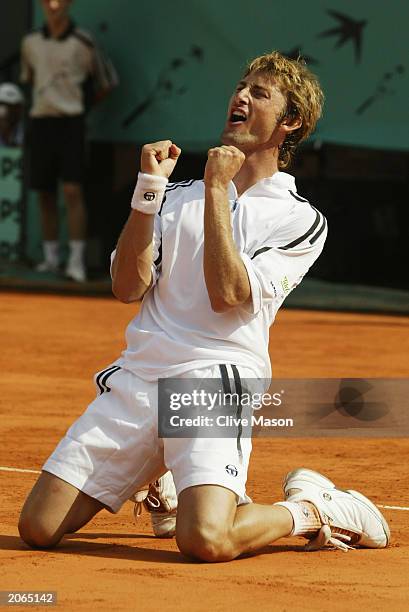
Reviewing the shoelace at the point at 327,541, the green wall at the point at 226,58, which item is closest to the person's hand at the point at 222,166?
the shoelace at the point at 327,541

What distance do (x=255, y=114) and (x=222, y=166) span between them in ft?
1.48

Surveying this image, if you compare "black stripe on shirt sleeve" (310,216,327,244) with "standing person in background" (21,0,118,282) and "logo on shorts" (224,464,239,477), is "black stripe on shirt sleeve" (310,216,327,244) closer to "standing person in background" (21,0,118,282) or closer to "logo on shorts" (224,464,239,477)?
"logo on shorts" (224,464,239,477)

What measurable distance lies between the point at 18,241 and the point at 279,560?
11382 mm

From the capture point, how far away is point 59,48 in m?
15.2

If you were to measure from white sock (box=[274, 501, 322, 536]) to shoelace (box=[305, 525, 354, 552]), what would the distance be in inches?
1.1

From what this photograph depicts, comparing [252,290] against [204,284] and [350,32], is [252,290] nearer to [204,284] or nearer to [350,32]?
[204,284]

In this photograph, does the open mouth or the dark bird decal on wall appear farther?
the dark bird decal on wall

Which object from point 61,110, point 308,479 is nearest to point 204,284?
point 308,479

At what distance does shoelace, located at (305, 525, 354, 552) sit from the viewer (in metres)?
5.31

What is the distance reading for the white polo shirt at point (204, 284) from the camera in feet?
17.4

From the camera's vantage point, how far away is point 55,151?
15.5 meters

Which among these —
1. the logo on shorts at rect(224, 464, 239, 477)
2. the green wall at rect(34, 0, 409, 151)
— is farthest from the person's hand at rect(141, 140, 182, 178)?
the green wall at rect(34, 0, 409, 151)

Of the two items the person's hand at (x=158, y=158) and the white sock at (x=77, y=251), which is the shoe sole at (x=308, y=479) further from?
the white sock at (x=77, y=251)

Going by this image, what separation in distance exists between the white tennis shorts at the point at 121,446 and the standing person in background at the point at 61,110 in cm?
1009
